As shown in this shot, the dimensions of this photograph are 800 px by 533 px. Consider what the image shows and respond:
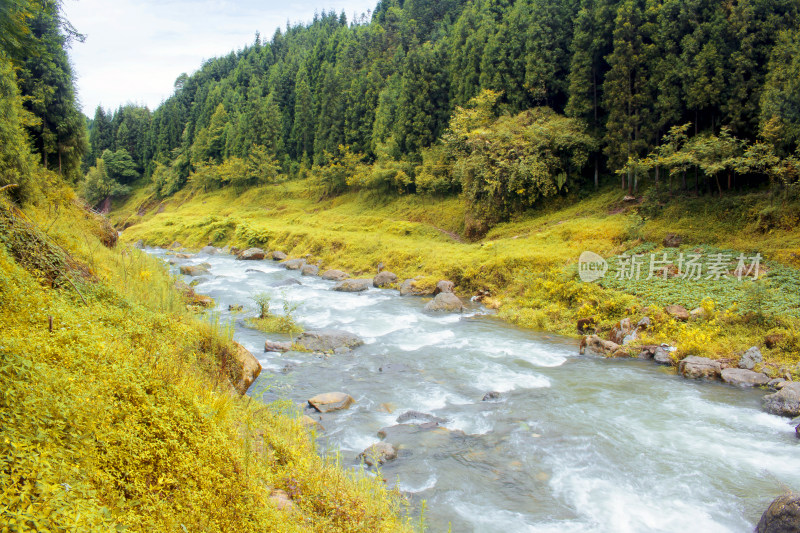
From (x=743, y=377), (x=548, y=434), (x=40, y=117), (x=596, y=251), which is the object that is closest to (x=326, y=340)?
(x=548, y=434)

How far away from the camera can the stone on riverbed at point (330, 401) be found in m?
9.15

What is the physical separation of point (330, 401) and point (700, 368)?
27.7 feet

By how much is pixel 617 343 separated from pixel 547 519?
8.24 meters

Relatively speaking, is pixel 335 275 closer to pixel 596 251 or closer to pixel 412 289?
pixel 412 289

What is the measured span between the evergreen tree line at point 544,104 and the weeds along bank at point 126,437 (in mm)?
16999

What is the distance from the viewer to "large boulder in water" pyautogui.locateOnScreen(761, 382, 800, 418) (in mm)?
8852

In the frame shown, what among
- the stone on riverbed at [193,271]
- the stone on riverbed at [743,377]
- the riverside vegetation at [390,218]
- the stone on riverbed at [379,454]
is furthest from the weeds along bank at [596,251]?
the stone on riverbed at [379,454]

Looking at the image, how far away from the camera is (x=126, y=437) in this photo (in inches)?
165

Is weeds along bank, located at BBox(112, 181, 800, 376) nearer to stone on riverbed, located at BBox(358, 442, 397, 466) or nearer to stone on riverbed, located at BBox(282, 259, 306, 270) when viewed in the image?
stone on riverbed, located at BBox(282, 259, 306, 270)

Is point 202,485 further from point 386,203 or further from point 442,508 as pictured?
point 386,203

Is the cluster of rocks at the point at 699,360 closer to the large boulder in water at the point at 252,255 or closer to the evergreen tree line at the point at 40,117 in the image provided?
the evergreen tree line at the point at 40,117

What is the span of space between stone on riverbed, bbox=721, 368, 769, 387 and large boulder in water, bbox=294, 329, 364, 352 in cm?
897

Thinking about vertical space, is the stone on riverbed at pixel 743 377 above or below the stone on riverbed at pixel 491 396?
above

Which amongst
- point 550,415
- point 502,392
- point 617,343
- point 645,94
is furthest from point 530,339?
point 645,94
